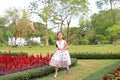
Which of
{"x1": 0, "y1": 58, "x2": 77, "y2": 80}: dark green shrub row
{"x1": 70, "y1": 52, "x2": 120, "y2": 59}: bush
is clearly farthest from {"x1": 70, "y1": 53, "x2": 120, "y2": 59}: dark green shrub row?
{"x1": 0, "y1": 58, "x2": 77, "y2": 80}: dark green shrub row

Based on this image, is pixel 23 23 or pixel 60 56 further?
pixel 23 23

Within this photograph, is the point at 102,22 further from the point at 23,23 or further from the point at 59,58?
the point at 59,58

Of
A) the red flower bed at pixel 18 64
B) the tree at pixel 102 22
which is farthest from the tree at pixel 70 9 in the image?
the red flower bed at pixel 18 64

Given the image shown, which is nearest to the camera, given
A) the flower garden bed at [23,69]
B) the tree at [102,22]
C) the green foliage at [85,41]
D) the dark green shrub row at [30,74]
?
the dark green shrub row at [30,74]

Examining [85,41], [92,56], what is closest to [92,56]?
[92,56]

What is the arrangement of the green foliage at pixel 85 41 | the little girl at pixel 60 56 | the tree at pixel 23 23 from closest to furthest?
the little girl at pixel 60 56, the tree at pixel 23 23, the green foliage at pixel 85 41

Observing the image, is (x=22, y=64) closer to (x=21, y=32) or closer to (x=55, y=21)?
(x=55, y=21)

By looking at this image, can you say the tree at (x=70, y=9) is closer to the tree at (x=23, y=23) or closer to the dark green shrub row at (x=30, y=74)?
the tree at (x=23, y=23)

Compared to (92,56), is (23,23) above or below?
above

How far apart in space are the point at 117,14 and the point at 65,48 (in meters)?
36.9

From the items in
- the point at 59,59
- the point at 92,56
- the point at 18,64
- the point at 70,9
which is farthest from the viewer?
the point at 70,9

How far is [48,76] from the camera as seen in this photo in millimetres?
9805

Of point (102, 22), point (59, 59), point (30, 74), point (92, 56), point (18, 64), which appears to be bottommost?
point (92, 56)

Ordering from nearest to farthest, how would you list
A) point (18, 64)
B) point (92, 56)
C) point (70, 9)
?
point (18, 64), point (92, 56), point (70, 9)
